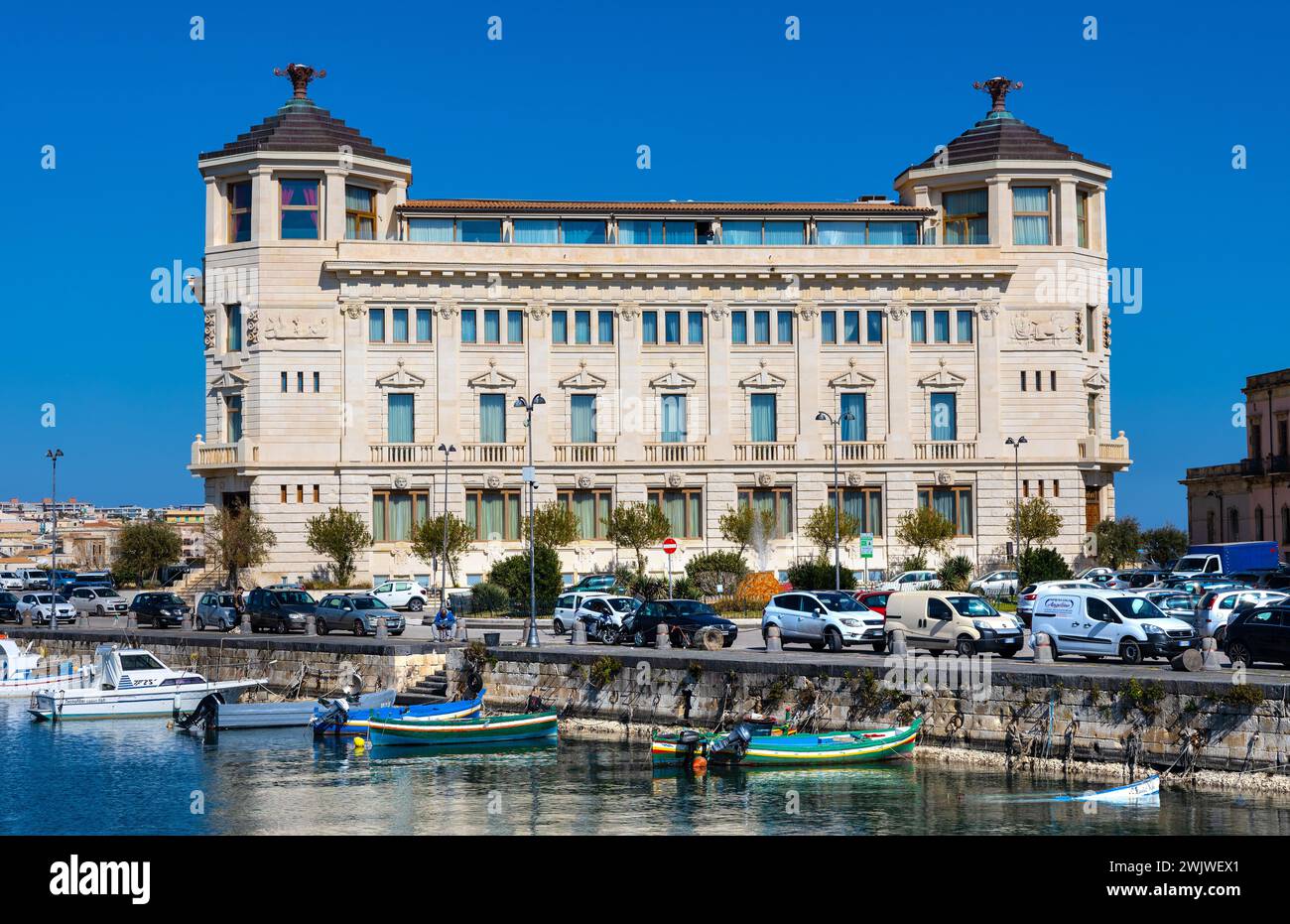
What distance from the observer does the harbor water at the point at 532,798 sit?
26.0 meters

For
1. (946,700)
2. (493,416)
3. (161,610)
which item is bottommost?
(946,700)

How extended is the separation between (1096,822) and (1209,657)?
26.5 ft

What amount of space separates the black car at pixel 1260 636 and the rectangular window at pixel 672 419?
151 ft

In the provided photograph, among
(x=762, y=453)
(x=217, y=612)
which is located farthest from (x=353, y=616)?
(x=762, y=453)

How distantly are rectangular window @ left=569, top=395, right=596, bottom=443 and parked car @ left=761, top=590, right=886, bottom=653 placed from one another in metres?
34.3

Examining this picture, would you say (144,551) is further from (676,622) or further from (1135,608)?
(1135,608)

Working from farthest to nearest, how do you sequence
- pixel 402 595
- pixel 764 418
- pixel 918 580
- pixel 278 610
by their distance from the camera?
pixel 764 418 → pixel 918 580 → pixel 402 595 → pixel 278 610

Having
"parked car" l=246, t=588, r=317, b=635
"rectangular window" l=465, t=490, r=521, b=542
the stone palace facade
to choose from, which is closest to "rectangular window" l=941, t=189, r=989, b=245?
the stone palace facade

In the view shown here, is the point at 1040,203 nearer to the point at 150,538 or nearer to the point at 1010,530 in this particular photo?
the point at 1010,530

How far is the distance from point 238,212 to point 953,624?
50.7 m

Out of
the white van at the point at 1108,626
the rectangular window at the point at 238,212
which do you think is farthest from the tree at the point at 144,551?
the white van at the point at 1108,626

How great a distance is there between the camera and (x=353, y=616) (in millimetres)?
51156

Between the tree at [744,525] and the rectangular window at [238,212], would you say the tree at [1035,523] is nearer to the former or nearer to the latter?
the tree at [744,525]
